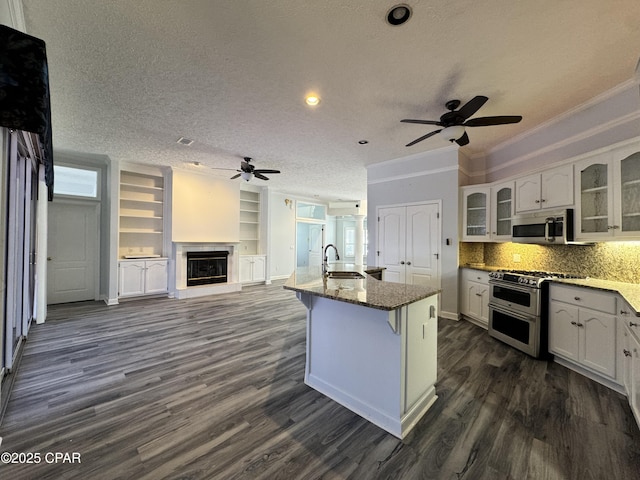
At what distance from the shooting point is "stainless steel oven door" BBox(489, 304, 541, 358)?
2.96m

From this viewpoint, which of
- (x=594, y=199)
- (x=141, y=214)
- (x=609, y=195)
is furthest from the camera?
(x=141, y=214)

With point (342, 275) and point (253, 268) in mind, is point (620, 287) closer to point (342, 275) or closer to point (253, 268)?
point (342, 275)

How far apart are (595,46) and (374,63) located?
1748mm

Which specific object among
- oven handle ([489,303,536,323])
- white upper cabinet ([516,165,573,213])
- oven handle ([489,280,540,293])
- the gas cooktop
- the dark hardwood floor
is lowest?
the dark hardwood floor

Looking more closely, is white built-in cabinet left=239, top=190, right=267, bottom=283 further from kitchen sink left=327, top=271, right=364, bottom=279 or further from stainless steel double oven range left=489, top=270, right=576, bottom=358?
stainless steel double oven range left=489, top=270, right=576, bottom=358

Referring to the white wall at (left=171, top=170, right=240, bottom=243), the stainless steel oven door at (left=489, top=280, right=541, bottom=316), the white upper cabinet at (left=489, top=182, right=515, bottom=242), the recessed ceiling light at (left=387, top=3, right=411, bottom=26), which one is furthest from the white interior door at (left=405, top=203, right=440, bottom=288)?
the white wall at (left=171, top=170, right=240, bottom=243)

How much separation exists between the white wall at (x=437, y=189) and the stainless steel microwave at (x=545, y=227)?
91 cm

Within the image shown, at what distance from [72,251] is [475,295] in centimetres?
764

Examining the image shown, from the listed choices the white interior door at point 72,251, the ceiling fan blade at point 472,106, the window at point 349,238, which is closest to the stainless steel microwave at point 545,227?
the ceiling fan blade at point 472,106

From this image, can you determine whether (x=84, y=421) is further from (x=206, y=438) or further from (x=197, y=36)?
(x=197, y=36)

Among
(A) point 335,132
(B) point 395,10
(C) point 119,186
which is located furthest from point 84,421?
(C) point 119,186

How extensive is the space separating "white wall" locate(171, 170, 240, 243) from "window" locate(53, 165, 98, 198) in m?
1.56

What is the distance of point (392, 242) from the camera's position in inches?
203

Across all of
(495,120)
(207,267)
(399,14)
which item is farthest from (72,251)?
(495,120)
